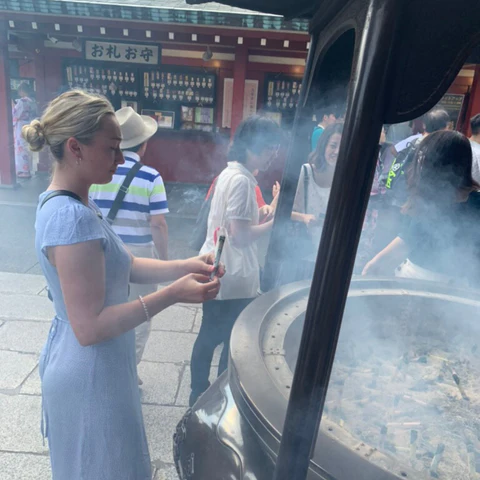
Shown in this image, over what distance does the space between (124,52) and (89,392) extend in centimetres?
844

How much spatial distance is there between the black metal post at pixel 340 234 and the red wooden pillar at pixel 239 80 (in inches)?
305

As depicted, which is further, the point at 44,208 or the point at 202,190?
the point at 202,190

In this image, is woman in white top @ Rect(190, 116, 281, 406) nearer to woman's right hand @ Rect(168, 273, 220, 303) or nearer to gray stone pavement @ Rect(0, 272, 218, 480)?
gray stone pavement @ Rect(0, 272, 218, 480)

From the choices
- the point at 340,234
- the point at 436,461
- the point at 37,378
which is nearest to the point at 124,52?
the point at 37,378

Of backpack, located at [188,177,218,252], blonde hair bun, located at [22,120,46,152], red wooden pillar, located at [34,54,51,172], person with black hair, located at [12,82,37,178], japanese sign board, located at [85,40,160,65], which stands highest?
blonde hair bun, located at [22,120,46,152]

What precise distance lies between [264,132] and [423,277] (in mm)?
1310

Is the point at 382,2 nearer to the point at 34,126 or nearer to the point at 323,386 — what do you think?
the point at 323,386

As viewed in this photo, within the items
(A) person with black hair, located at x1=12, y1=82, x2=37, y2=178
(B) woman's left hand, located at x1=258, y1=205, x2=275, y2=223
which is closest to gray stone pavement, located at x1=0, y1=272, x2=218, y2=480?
(B) woman's left hand, located at x1=258, y1=205, x2=275, y2=223

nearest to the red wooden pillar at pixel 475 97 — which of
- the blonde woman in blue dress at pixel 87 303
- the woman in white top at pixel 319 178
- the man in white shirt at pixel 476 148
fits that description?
the man in white shirt at pixel 476 148

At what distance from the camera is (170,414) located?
9.46 ft

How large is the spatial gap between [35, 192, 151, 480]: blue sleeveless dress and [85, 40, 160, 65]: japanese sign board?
7.94 m

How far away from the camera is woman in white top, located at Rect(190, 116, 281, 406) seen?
2.55 meters

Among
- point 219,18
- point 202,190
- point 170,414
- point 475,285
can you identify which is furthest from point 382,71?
point 202,190

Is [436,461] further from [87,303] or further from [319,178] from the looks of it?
[319,178]
